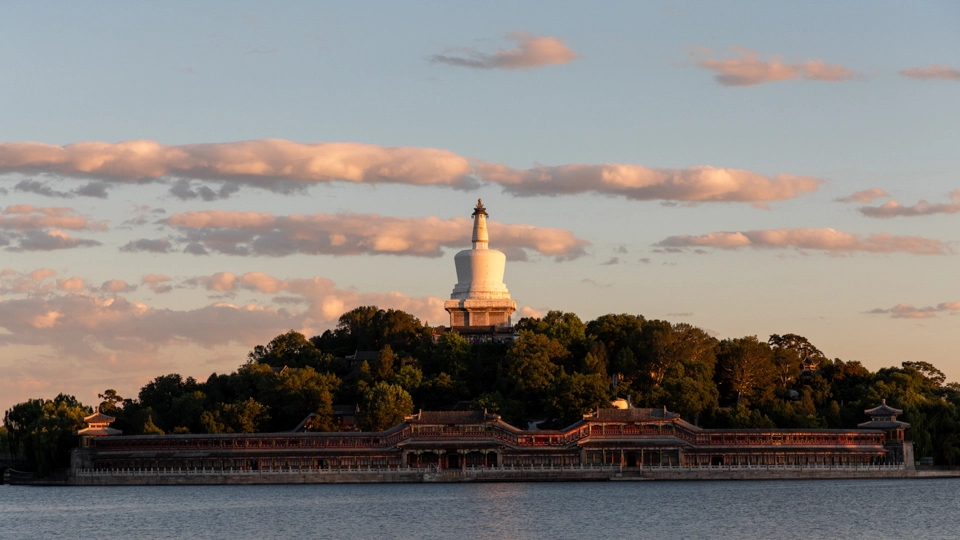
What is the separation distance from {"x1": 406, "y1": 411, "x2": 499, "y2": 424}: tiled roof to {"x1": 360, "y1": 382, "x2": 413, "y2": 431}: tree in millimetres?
3412

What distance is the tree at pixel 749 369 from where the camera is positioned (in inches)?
5084

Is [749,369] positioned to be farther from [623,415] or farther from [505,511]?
[505,511]

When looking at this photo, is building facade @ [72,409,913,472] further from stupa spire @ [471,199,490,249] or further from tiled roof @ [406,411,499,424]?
stupa spire @ [471,199,490,249]

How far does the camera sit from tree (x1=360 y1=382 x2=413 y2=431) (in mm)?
121750

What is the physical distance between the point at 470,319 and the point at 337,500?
2111 inches

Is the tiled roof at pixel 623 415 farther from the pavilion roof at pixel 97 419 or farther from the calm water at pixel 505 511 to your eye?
the pavilion roof at pixel 97 419

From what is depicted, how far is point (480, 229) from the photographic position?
15325 centimetres

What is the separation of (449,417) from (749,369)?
2564 centimetres

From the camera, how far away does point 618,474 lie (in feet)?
372

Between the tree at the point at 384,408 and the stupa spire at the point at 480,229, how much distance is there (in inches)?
1248

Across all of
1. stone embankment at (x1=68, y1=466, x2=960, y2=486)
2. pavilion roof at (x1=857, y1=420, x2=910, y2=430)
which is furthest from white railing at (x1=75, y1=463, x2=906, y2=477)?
pavilion roof at (x1=857, y1=420, x2=910, y2=430)

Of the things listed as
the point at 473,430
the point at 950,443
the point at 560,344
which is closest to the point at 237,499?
the point at 473,430

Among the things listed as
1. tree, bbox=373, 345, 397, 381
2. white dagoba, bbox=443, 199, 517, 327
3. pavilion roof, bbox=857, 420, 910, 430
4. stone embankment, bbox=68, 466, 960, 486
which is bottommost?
stone embankment, bbox=68, 466, 960, 486

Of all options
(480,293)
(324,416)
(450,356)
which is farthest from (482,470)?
(480,293)
